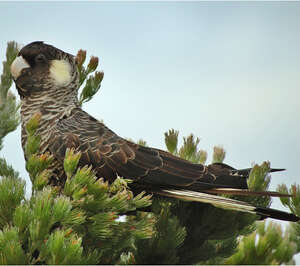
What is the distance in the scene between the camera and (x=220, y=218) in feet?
12.1

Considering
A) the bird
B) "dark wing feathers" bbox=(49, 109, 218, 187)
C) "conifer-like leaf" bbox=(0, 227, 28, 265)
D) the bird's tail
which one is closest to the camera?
"conifer-like leaf" bbox=(0, 227, 28, 265)

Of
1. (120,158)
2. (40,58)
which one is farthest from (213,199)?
(40,58)

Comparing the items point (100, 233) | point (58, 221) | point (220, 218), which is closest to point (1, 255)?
point (58, 221)

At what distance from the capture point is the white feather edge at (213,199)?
11.4ft

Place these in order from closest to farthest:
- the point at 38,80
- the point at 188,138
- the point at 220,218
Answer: the point at 220,218 < the point at 188,138 < the point at 38,80

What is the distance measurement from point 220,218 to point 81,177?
133 centimetres

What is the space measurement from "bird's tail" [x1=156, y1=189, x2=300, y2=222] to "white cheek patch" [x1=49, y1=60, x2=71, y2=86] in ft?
5.64

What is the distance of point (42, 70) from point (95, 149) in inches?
44.9

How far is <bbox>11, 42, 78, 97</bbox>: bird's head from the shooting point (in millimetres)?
4562

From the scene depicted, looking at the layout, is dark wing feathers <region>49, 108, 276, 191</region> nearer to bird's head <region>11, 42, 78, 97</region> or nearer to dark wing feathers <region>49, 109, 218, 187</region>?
dark wing feathers <region>49, 109, 218, 187</region>

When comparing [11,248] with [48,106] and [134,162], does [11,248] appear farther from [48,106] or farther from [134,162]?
[48,106]

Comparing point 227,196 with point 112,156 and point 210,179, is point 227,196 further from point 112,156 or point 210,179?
point 112,156

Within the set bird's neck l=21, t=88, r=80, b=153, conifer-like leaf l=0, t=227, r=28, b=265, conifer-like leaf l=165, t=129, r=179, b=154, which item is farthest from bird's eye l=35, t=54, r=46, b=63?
conifer-like leaf l=0, t=227, r=28, b=265

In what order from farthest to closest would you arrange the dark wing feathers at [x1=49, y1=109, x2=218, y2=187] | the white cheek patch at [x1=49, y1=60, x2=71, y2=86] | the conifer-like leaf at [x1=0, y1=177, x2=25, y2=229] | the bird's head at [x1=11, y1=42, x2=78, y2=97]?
the white cheek patch at [x1=49, y1=60, x2=71, y2=86], the bird's head at [x1=11, y1=42, x2=78, y2=97], the dark wing feathers at [x1=49, y1=109, x2=218, y2=187], the conifer-like leaf at [x1=0, y1=177, x2=25, y2=229]
